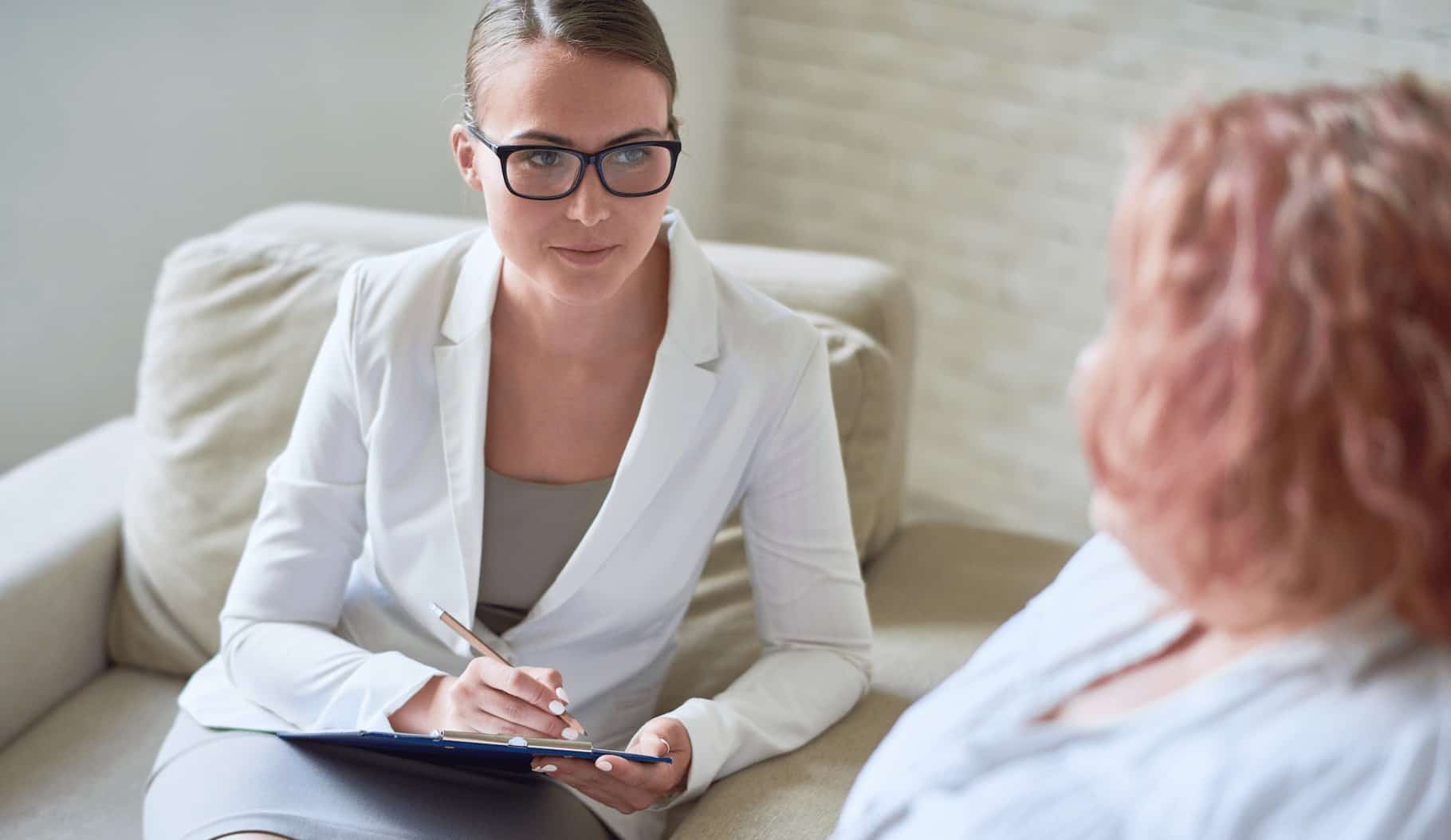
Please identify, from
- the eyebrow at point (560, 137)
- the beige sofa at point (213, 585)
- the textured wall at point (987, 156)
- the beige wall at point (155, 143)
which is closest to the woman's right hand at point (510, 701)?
the beige sofa at point (213, 585)

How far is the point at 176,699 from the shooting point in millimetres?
1734

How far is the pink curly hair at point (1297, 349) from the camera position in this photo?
0.67 metres

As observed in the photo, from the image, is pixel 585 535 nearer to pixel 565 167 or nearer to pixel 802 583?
pixel 802 583

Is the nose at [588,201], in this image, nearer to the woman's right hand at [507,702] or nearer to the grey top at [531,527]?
the grey top at [531,527]

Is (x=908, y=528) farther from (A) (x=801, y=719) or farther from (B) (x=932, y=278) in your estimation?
(B) (x=932, y=278)

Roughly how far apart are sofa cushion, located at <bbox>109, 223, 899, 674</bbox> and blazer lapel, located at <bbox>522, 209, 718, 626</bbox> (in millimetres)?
316

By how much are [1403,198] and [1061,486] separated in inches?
92.4

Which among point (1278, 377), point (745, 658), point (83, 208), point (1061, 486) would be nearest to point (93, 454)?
point (83, 208)

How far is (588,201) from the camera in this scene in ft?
4.15

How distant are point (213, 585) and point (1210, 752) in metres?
1.32

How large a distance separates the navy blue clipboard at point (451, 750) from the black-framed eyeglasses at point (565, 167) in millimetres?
494

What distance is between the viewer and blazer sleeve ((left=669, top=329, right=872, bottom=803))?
140 cm

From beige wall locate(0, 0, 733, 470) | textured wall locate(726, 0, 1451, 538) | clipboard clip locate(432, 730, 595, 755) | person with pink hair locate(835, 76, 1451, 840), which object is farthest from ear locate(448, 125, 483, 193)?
textured wall locate(726, 0, 1451, 538)

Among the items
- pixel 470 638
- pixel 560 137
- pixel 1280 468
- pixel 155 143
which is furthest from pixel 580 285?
pixel 155 143
